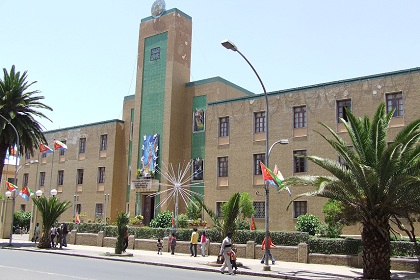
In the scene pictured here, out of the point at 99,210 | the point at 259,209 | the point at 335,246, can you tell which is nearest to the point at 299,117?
the point at 259,209

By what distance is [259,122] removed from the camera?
117ft

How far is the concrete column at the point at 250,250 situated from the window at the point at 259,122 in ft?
38.7

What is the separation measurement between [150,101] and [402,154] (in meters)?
29.9

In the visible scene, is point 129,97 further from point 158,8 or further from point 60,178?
point 60,178

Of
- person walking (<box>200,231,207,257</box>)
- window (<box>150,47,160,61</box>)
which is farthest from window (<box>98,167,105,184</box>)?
person walking (<box>200,231,207,257</box>)

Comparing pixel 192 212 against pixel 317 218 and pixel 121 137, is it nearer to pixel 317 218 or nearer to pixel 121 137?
pixel 317 218

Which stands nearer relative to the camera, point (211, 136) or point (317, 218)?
point (317, 218)

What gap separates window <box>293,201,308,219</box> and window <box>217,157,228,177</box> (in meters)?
6.64

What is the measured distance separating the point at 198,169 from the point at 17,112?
597 inches

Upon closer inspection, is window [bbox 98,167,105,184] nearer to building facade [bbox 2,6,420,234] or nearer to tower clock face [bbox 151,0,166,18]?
building facade [bbox 2,6,420,234]

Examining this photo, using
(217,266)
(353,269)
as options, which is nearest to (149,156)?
(217,266)

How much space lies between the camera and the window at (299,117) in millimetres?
33625

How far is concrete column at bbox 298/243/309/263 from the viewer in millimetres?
23266

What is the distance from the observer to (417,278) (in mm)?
16953
